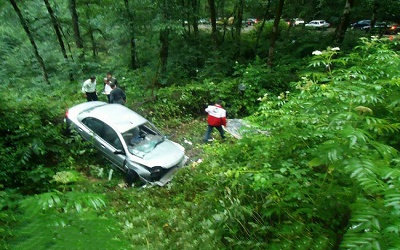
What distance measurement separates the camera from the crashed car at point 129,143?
805cm

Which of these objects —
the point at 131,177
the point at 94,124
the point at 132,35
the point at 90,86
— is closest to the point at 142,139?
the point at 131,177

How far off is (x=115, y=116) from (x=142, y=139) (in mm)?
1109

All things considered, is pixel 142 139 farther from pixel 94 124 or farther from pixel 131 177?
pixel 94 124

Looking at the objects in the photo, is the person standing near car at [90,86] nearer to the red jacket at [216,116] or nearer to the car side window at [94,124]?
the car side window at [94,124]

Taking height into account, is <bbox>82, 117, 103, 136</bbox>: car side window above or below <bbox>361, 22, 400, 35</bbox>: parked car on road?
below

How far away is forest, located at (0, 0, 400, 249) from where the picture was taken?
97.3 inches

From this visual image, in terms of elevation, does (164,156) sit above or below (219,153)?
below

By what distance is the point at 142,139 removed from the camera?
877 centimetres

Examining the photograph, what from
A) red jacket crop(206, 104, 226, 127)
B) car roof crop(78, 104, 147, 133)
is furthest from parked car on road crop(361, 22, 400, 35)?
car roof crop(78, 104, 147, 133)

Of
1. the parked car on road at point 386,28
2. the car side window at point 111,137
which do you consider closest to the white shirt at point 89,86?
the car side window at point 111,137

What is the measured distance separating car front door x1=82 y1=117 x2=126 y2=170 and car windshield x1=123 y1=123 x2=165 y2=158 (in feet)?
0.97

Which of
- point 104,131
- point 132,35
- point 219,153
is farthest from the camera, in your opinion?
point 132,35

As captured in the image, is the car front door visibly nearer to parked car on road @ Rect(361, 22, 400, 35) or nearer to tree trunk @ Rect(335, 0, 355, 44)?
tree trunk @ Rect(335, 0, 355, 44)

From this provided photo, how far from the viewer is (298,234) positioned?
3355mm
